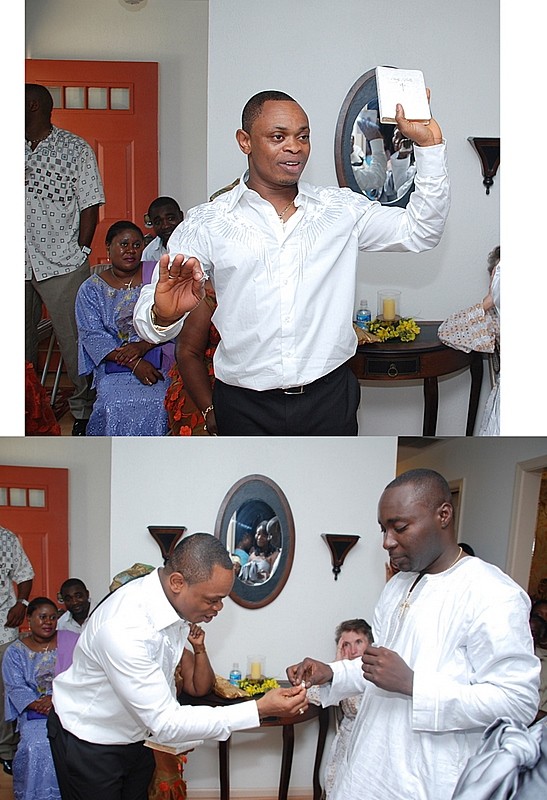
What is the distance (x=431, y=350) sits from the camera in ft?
6.34

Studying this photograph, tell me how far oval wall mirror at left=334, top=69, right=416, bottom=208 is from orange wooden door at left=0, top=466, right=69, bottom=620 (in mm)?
717

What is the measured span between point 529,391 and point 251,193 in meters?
0.61

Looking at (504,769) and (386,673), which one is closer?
(504,769)

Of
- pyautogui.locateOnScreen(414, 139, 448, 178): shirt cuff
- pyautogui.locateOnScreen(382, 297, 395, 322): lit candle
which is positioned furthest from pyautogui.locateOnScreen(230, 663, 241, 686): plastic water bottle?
pyautogui.locateOnScreen(414, 139, 448, 178): shirt cuff

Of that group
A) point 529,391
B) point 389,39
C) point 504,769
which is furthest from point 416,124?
point 504,769

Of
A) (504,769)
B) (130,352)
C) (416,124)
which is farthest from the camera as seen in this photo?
(130,352)

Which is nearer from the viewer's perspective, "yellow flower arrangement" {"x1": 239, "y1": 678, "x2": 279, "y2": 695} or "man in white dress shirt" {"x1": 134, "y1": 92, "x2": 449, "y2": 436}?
"man in white dress shirt" {"x1": 134, "y1": 92, "x2": 449, "y2": 436}

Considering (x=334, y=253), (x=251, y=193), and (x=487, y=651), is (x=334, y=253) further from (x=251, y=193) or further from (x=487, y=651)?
(x=487, y=651)

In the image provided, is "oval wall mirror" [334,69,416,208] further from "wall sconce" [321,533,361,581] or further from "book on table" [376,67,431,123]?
"wall sconce" [321,533,361,581]

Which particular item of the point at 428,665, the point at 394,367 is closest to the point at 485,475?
the point at 394,367

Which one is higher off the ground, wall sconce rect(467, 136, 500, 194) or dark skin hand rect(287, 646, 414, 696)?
wall sconce rect(467, 136, 500, 194)

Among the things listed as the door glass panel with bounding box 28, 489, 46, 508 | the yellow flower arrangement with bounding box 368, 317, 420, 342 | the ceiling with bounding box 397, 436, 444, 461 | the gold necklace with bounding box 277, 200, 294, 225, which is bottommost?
the door glass panel with bounding box 28, 489, 46, 508

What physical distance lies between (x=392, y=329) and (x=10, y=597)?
0.81 m

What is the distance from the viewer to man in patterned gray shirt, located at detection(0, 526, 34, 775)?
1.89 m
